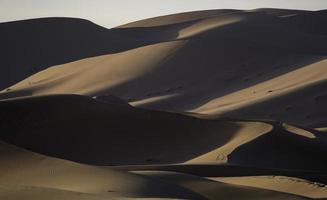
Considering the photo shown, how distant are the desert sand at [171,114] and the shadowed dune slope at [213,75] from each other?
112 millimetres

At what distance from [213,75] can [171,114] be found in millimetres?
22254

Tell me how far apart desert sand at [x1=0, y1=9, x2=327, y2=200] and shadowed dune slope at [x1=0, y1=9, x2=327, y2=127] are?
4.4 inches

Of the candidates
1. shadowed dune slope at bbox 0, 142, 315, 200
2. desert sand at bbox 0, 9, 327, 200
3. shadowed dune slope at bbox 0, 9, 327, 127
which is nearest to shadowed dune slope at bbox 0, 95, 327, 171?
desert sand at bbox 0, 9, 327, 200

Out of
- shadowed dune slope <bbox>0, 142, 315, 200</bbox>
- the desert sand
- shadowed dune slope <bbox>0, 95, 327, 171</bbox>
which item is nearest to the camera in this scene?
shadowed dune slope <bbox>0, 142, 315, 200</bbox>

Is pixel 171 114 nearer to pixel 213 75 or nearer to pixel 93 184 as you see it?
pixel 93 184

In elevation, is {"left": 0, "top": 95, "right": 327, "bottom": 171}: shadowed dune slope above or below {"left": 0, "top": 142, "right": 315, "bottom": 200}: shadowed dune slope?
above

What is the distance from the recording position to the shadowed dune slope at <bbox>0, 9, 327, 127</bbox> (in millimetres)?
33469

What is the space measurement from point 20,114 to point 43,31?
5100cm

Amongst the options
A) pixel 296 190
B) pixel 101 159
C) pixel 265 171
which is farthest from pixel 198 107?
pixel 296 190

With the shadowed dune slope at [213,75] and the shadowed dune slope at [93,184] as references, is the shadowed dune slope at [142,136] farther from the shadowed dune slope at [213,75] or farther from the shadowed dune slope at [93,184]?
the shadowed dune slope at [213,75]

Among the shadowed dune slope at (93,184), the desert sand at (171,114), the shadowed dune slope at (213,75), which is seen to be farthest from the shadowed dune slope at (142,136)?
the shadowed dune slope at (213,75)

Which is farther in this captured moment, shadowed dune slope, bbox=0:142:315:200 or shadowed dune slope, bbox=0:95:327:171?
shadowed dune slope, bbox=0:95:327:171

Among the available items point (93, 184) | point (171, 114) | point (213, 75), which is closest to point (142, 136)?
point (171, 114)

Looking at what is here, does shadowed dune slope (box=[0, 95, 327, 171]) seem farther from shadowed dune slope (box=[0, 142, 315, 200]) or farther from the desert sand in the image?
shadowed dune slope (box=[0, 142, 315, 200])
